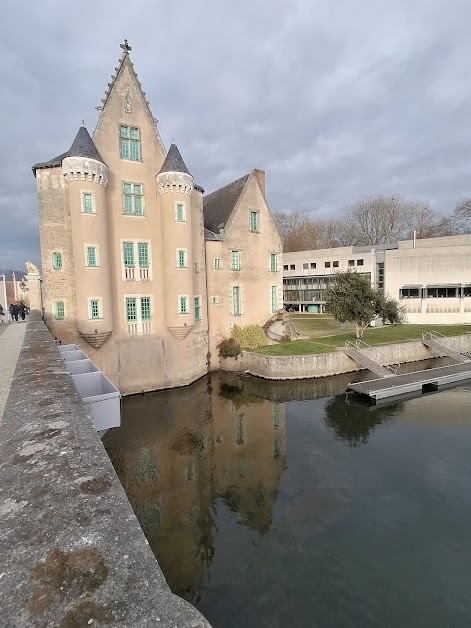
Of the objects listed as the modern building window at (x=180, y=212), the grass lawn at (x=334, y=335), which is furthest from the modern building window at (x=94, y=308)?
the grass lawn at (x=334, y=335)

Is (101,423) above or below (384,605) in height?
above

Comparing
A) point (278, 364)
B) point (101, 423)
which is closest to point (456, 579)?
point (101, 423)

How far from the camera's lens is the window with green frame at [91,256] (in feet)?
63.5

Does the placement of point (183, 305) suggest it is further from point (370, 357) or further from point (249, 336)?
point (370, 357)

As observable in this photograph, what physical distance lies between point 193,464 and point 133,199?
15866 mm

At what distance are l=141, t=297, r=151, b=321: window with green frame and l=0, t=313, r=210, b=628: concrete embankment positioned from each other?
18799mm

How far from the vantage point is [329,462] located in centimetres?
1405

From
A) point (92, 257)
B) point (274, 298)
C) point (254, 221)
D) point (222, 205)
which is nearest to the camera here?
point (92, 257)

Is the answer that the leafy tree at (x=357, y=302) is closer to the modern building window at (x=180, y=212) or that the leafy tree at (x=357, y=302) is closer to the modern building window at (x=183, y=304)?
the modern building window at (x=183, y=304)

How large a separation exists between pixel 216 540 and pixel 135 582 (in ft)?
32.1

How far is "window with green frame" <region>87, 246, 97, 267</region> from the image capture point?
63.5 ft

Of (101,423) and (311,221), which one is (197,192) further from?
(311,221)

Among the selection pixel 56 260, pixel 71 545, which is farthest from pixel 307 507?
pixel 56 260

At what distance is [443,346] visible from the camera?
30375 millimetres
